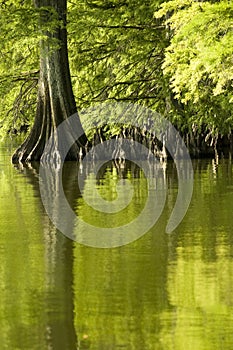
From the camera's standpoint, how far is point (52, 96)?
22.3 metres

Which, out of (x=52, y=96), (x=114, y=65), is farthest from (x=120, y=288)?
(x=114, y=65)

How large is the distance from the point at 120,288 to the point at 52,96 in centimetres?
1572

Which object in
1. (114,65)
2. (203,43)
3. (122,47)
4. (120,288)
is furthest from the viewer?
(114,65)

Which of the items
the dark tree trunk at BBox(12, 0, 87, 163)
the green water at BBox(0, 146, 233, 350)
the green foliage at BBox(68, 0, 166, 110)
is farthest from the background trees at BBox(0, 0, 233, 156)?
the green water at BBox(0, 146, 233, 350)

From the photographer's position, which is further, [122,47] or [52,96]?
[122,47]

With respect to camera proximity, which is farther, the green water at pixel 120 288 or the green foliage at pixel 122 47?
Result: the green foliage at pixel 122 47

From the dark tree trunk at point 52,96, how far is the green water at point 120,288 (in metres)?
11.0

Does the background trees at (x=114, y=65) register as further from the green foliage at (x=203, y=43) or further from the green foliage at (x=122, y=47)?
the green foliage at (x=203, y=43)

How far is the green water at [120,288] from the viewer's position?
18.2ft

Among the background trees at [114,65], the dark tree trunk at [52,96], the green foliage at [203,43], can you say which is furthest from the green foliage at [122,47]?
the green foliage at [203,43]

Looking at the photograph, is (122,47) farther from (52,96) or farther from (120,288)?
(120,288)

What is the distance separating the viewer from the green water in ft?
18.2

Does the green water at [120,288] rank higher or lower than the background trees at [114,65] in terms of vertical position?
lower

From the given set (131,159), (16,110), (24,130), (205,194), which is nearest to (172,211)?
(205,194)
